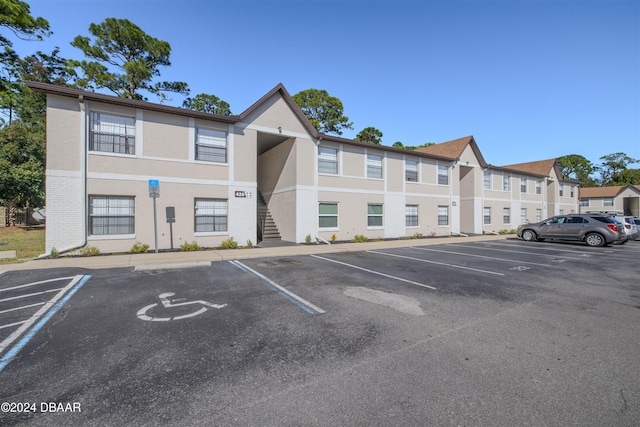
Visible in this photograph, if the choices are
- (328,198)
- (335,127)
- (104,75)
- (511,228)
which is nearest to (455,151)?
(511,228)

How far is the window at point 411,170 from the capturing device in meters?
20.0

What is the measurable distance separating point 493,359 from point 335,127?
3494 centimetres

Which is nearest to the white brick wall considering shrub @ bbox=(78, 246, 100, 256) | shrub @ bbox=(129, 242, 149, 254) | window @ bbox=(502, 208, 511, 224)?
shrub @ bbox=(78, 246, 100, 256)

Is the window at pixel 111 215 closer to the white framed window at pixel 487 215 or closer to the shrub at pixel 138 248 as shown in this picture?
the shrub at pixel 138 248

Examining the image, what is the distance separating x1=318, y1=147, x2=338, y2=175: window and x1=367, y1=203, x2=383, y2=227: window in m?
3.43

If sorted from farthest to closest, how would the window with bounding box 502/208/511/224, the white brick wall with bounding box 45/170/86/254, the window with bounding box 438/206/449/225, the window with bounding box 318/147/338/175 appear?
the window with bounding box 502/208/511/224, the window with bounding box 438/206/449/225, the window with bounding box 318/147/338/175, the white brick wall with bounding box 45/170/86/254

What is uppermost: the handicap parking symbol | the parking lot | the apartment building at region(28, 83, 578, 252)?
the apartment building at region(28, 83, 578, 252)

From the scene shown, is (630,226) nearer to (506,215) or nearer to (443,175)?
(506,215)

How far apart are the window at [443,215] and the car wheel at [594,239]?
8097mm

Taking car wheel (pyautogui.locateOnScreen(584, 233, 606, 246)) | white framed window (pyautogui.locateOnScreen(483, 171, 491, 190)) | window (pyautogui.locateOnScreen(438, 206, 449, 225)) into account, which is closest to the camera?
car wheel (pyautogui.locateOnScreen(584, 233, 606, 246))

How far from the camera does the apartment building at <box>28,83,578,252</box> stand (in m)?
11.1

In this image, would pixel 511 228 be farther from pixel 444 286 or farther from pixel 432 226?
pixel 444 286

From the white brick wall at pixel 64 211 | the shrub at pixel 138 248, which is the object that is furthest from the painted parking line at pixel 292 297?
the white brick wall at pixel 64 211

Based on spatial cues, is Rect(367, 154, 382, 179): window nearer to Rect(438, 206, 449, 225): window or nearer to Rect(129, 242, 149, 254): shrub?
Rect(438, 206, 449, 225): window
